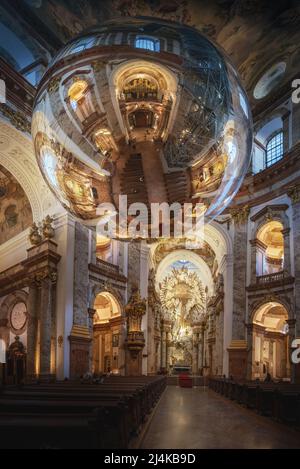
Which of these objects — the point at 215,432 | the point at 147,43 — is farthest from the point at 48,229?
the point at 147,43

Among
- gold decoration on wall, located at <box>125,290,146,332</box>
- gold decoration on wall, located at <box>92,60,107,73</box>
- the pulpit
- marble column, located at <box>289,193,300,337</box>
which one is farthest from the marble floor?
gold decoration on wall, located at <box>125,290,146,332</box>

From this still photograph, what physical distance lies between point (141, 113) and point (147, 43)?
0.52 meters

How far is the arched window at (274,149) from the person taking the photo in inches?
846

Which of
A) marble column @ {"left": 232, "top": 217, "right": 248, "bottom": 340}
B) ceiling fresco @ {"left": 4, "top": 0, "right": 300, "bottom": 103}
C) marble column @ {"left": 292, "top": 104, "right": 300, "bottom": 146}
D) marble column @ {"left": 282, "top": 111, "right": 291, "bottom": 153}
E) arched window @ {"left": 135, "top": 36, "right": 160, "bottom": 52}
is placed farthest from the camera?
marble column @ {"left": 232, "top": 217, "right": 248, "bottom": 340}

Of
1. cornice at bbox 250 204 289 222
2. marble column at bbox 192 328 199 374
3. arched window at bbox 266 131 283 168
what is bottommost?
marble column at bbox 192 328 199 374

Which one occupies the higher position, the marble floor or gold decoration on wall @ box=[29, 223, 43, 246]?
gold decoration on wall @ box=[29, 223, 43, 246]

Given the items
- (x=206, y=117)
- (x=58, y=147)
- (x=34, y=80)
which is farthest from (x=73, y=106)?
(x=34, y=80)

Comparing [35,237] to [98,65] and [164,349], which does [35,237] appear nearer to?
[98,65]

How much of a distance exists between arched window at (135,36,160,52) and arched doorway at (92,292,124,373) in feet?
57.6

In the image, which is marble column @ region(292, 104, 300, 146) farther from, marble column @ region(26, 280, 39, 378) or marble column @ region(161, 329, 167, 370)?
marble column @ region(161, 329, 167, 370)

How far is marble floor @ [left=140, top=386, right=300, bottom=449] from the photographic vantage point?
637cm

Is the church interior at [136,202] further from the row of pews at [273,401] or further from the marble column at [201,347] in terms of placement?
the marble column at [201,347]

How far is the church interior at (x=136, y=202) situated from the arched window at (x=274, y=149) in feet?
0.28

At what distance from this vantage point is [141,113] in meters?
3.59
